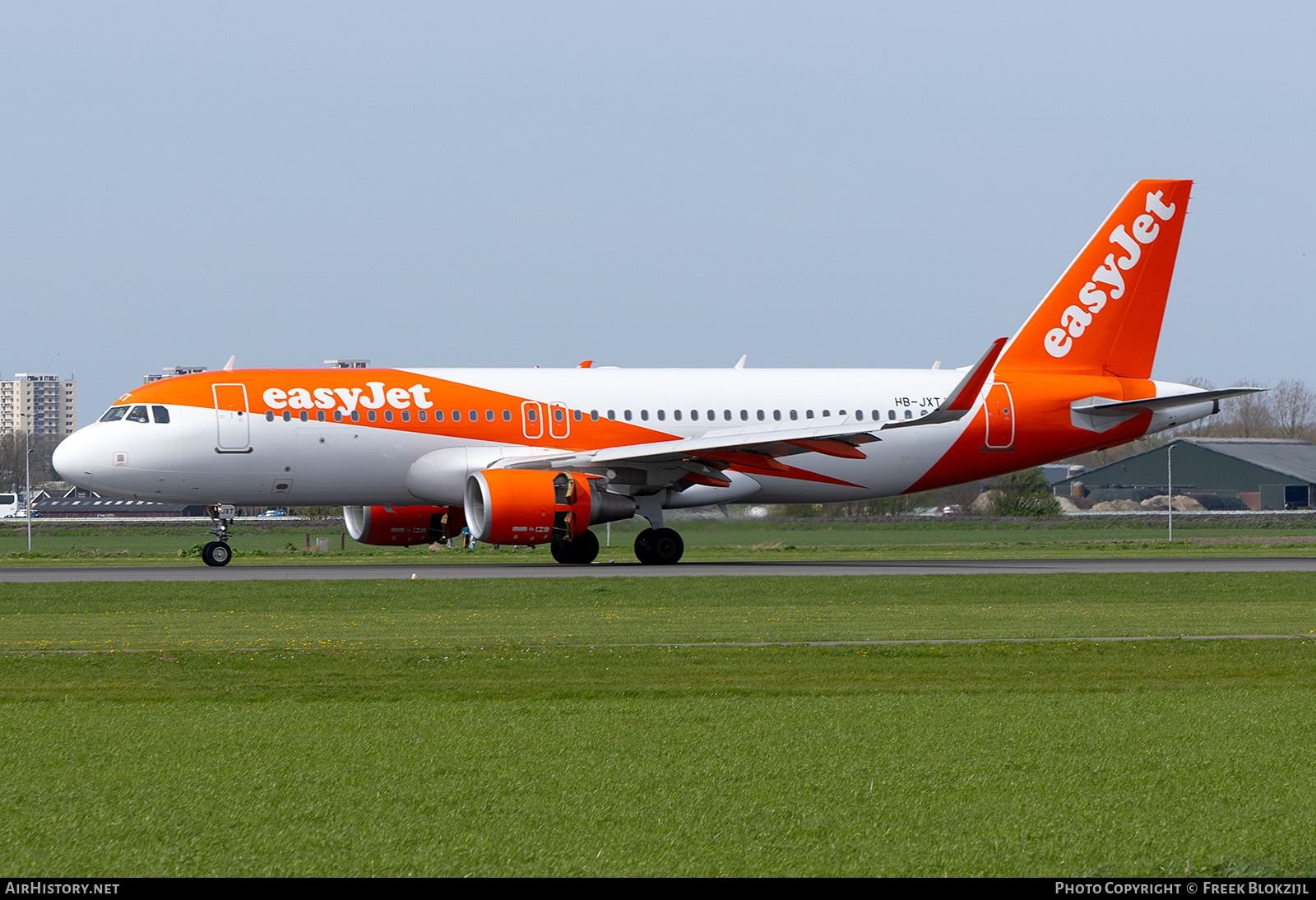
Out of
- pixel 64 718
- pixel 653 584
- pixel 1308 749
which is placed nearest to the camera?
pixel 1308 749

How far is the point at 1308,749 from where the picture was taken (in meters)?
9.11

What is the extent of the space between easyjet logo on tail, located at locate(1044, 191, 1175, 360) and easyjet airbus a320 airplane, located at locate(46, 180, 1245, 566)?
0.04 meters

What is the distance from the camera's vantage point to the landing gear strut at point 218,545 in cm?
3075

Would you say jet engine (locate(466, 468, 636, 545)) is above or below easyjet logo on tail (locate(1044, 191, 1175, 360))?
below

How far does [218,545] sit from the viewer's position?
31.0 meters

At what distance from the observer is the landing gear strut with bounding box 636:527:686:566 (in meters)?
32.0

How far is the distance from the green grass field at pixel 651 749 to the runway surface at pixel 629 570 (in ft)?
28.3

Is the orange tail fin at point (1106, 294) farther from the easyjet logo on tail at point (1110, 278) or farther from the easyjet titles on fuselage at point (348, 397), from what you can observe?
the easyjet titles on fuselage at point (348, 397)

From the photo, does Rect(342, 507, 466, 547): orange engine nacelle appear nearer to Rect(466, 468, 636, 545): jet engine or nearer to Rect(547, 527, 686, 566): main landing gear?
Rect(547, 527, 686, 566): main landing gear

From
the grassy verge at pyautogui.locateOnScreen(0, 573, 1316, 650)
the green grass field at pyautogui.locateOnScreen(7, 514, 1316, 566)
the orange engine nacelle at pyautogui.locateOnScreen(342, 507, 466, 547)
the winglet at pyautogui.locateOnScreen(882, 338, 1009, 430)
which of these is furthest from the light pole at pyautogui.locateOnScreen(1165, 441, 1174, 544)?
the grassy verge at pyautogui.locateOnScreen(0, 573, 1316, 650)

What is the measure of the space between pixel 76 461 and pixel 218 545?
3.29m

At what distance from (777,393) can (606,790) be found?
2561cm
